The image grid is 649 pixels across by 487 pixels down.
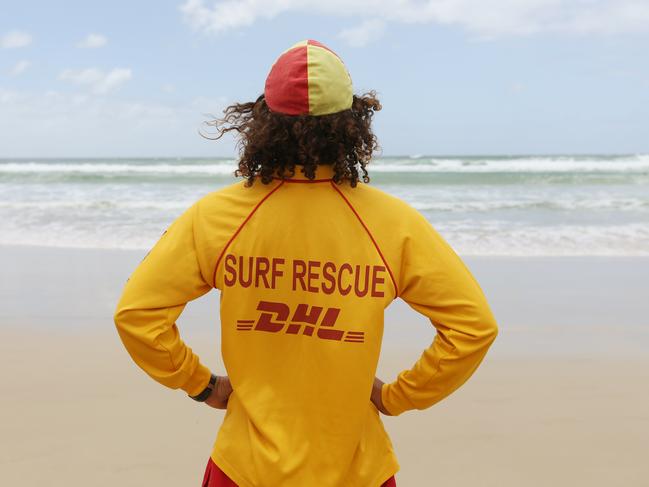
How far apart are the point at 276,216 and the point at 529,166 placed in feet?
105

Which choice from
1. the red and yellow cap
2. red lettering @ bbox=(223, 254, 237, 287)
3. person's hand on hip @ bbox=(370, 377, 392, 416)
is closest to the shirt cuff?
red lettering @ bbox=(223, 254, 237, 287)

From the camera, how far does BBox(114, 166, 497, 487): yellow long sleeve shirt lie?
1322mm

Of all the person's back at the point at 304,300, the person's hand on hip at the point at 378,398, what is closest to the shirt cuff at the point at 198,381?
the person's back at the point at 304,300

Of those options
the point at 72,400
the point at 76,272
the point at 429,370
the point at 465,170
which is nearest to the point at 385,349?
the point at 72,400

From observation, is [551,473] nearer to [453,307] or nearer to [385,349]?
[385,349]

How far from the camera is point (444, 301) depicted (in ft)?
4.37

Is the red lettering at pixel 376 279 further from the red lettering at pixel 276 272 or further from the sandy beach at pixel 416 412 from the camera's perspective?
the sandy beach at pixel 416 412

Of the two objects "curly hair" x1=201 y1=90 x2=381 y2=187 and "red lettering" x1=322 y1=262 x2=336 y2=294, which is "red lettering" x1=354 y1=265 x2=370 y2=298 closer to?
"red lettering" x1=322 y1=262 x2=336 y2=294

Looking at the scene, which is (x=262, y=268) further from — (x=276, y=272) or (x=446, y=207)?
(x=446, y=207)

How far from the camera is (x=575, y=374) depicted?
4141 mm

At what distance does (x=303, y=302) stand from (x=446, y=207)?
12884 millimetres

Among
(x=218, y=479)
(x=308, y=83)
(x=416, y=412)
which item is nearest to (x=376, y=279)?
(x=308, y=83)

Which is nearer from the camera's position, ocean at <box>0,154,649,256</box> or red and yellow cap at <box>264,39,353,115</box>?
red and yellow cap at <box>264,39,353,115</box>

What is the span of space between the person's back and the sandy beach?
5.98 feet
